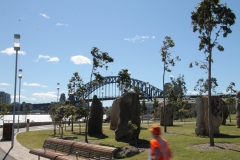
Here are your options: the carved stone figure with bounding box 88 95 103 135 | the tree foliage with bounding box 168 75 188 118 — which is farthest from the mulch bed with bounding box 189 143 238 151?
the tree foliage with bounding box 168 75 188 118

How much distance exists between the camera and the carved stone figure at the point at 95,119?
22.6 metres

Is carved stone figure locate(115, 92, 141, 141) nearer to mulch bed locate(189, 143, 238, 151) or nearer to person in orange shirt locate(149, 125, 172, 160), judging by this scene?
mulch bed locate(189, 143, 238, 151)

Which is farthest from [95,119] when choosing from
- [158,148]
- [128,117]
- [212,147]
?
[158,148]

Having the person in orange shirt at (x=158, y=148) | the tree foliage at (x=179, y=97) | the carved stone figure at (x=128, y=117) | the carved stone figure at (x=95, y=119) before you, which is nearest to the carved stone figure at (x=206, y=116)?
the carved stone figure at (x=128, y=117)

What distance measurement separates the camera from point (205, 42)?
45.5ft

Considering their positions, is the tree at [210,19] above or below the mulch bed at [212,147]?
above

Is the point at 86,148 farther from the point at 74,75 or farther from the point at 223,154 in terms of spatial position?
the point at 74,75

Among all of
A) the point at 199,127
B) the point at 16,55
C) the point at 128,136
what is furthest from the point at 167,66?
the point at 16,55

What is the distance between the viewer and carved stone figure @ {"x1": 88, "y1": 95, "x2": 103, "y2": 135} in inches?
890

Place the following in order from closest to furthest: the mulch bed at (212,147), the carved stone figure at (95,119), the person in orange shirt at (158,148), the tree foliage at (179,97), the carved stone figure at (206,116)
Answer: the person in orange shirt at (158,148) → the mulch bed at (212,147) → the carved stone figure at (206,116) → the carved stone figure at (95,119) → the tree foliage at (179,97)

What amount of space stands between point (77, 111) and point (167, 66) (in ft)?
28.6

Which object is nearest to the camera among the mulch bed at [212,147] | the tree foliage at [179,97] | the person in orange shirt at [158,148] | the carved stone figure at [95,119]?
the person in orange shirt at [158,148]

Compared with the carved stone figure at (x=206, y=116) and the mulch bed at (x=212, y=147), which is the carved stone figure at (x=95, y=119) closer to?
the carved stone figure at (x=206, y=116)

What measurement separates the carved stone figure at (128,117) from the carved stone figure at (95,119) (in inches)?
231
